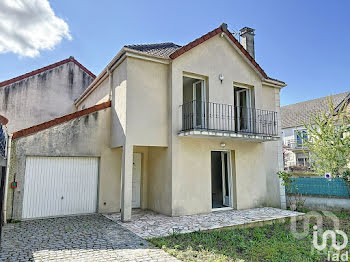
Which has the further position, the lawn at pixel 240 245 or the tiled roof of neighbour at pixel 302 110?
the tiled roof of neighbour at pixel 302 110

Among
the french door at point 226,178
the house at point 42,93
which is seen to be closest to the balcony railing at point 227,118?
the french door at point 226,178

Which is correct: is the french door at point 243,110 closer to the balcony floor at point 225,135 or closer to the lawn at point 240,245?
the balcony floor at point 225,135

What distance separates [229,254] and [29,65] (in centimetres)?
1822

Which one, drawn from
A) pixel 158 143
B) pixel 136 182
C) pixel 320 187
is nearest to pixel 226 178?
pixel 158 143

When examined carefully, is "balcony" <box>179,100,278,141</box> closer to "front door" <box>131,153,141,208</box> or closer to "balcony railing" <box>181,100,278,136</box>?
"balcony railing" <box>181,100,278,136</box>

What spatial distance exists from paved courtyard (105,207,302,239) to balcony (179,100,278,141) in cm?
335

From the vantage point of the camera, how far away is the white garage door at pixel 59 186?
9.02m

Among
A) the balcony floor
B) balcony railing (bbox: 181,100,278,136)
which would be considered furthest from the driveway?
balcony railing (bbox: 181,100,278,136)

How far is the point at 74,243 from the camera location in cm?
623

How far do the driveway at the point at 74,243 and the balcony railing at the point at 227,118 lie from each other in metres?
4.99

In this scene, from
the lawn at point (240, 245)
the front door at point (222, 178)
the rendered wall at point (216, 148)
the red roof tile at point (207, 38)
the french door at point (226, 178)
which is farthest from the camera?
the front door at point (222, 178)

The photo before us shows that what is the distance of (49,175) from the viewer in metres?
9.40

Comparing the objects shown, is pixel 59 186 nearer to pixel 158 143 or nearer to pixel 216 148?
pixel 158 143

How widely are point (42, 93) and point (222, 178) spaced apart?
13.8 metres
